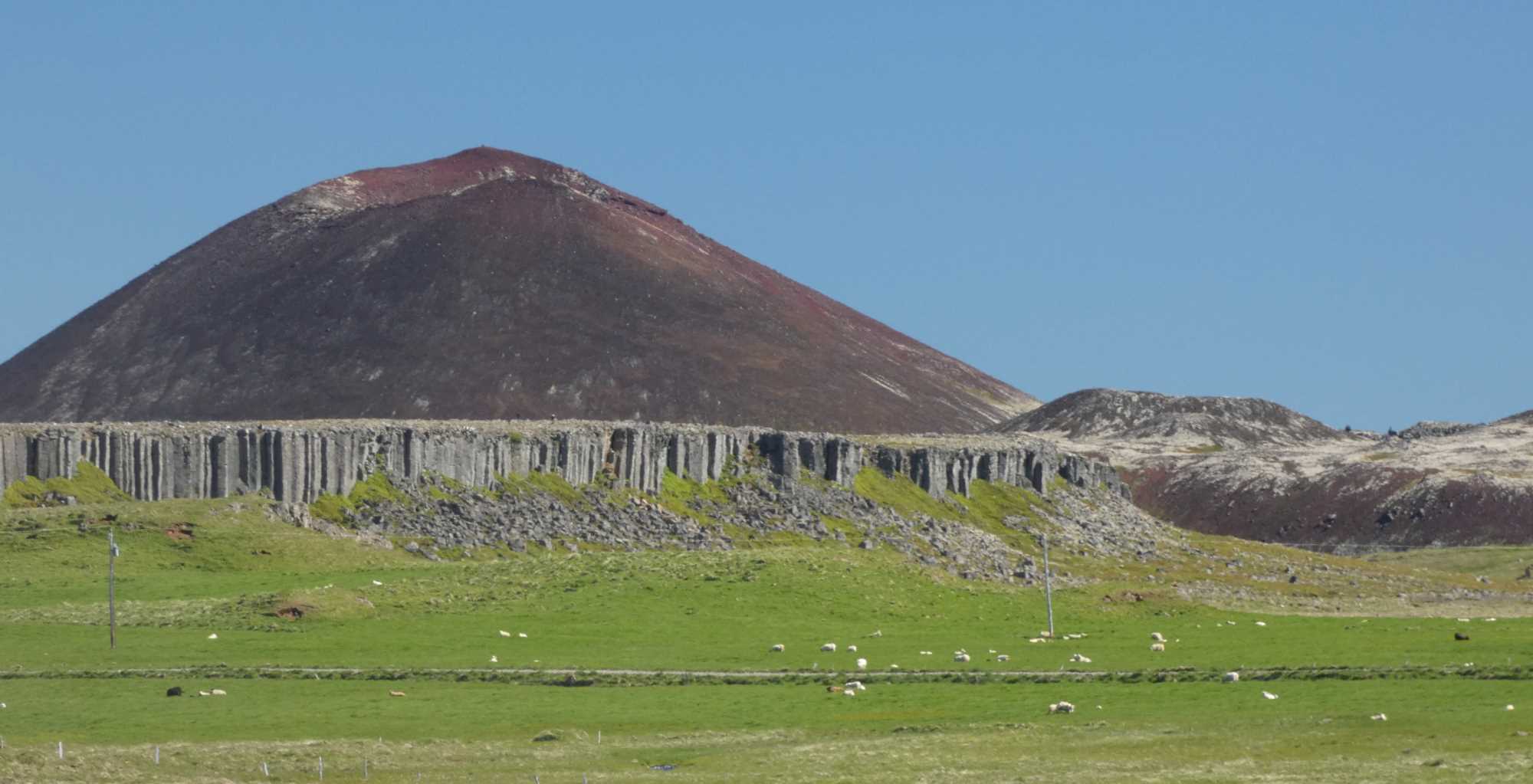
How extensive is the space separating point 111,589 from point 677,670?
22725 millimetres

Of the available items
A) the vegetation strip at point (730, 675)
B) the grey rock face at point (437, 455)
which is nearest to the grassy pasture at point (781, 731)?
the vegetation strip at point (730, 675)

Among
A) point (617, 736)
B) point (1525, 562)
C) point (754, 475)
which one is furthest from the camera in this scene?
Answer: point (1525, 562)

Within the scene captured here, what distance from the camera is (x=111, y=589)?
82000 mm

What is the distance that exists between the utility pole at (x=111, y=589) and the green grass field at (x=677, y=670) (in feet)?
1.90

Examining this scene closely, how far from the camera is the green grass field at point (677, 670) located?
5356cm

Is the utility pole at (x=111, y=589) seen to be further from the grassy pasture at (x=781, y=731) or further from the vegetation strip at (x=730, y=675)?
the grassy pasture at (x=781, y=731)

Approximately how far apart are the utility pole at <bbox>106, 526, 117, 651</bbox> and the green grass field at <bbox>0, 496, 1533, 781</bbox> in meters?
0.58

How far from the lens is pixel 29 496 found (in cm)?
12081

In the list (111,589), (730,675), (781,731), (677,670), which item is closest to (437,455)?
(111,589)

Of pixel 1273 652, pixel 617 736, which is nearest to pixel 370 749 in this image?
pixel 617 736

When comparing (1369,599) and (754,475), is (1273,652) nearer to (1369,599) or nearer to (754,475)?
(1369,599)

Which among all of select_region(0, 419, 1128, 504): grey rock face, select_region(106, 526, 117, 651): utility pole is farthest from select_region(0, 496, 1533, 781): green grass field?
select_region(0, 419, 1128, 504): grey rock face

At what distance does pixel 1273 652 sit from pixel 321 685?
35897mm

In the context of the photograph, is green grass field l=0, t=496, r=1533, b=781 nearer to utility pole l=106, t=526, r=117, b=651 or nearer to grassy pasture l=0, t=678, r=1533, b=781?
grassy pasture l=0, t=678, r=1533, b=781
